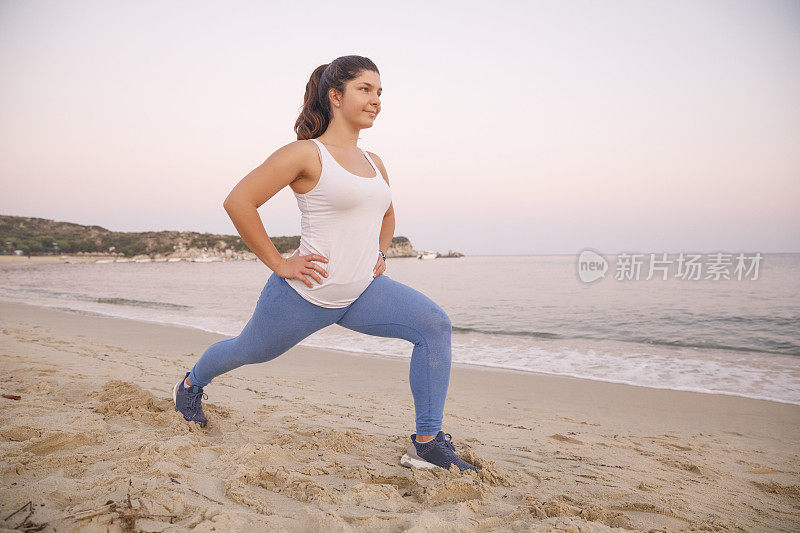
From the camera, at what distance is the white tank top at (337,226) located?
2182mm

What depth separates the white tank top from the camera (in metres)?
2.18

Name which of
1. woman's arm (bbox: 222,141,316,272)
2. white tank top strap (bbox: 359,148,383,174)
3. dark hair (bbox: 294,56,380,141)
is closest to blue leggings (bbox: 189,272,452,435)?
woman's arm (bbox: 222,141,316,272)

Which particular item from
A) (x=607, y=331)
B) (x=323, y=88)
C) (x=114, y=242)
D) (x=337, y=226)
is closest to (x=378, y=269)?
(x=337, y=226)

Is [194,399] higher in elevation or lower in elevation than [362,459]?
higher

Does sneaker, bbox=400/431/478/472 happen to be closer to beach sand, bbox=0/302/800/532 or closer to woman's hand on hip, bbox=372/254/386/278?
beach sand, bbox=0/302/800/532

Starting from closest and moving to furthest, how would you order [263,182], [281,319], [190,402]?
[263,182]
[281,319]
[190,402]

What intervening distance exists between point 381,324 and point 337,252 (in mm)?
442

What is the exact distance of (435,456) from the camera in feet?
7.92

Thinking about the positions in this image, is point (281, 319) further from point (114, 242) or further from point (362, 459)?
point (114, 242)

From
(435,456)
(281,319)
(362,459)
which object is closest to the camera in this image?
(281,319)

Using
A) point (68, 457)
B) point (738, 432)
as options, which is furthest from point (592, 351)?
point (68, 457)

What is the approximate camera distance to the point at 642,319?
1160cm

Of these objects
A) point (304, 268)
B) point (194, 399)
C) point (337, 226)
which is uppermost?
point (337, 226)

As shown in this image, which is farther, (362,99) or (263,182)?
(362,99)
